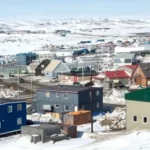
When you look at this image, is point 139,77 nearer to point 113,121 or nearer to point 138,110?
point 113,121

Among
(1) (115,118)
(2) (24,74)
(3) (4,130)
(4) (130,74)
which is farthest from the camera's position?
(2) (24,74)

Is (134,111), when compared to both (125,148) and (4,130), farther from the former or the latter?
(4,130)

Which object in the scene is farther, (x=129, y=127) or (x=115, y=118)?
(x=115, y=118)

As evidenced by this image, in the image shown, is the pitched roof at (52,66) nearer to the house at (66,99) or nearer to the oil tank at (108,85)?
the oil tank at (108,85)

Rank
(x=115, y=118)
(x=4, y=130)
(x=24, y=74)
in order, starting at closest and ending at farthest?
(x=4, y=130), (x=115, y=118), (x=24, y=74)

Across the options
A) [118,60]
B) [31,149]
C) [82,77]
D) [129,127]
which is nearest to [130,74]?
[82,77]

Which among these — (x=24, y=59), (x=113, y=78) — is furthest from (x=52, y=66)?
(x=24, y=59)
